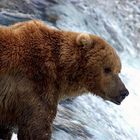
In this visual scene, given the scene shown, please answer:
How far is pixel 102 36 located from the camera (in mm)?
12773

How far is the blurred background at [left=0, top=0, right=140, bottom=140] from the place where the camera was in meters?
8.55

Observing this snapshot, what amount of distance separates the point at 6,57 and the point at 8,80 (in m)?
0.24

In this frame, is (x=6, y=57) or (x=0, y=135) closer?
(x=6, y=57)

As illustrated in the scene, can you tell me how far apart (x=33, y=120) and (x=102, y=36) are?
6.59 m

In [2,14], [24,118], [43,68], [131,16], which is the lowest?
[131,16]

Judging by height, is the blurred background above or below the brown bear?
below

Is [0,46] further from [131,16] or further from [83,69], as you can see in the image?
[131,16]

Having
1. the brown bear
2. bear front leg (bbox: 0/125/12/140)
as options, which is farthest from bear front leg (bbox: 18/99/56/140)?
bear front leg (bbox: 0/125/12/140)

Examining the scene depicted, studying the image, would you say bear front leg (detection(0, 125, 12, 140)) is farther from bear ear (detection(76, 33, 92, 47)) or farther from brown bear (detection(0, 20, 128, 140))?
bear ear (detection(76, 33, 92, 47))

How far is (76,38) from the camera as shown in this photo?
6859 mm

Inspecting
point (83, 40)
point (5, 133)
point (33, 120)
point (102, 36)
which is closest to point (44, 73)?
point (33, 120)

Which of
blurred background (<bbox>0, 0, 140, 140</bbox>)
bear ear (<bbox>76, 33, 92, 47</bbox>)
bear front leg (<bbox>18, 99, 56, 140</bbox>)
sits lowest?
blurred background (<bbox>0, 0, 140, 140</bbox>)

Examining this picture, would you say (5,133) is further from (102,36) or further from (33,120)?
(102,36)

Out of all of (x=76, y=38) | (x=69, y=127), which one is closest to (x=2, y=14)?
(x=69, y=127)
